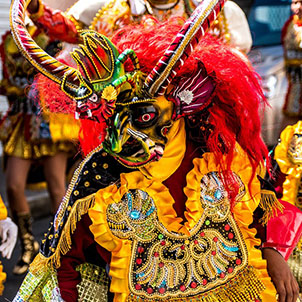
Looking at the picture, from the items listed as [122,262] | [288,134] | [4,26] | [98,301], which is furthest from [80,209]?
[4,26]

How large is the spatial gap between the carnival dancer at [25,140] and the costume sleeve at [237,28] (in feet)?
3.98

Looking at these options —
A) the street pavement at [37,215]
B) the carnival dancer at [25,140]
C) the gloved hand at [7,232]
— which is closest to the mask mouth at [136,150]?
the gloved hand at [7,232]

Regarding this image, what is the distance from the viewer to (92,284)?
221 cm

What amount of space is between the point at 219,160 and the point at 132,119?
36 cm

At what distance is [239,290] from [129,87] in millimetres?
755

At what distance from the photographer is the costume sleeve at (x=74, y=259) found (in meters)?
2.07

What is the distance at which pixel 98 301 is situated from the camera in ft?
7.20

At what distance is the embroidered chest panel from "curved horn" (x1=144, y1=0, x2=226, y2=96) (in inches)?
16.8

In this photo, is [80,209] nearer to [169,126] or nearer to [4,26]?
[169,126]

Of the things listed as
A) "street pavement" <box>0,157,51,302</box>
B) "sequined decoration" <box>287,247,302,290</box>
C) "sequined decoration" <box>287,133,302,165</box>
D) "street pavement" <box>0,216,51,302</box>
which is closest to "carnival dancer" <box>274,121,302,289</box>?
"sequined decoration" <box>287,133,302,165</box>

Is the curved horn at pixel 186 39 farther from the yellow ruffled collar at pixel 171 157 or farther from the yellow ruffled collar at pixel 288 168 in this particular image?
the yellow ruffled collar at pixel 288 168

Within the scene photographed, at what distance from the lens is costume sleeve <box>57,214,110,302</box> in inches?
81.7

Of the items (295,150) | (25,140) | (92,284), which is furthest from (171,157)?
(25,140)

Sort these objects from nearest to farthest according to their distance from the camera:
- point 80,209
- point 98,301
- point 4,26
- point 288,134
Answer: point 80,209, point 98,301, point 288,134, point 4,26
